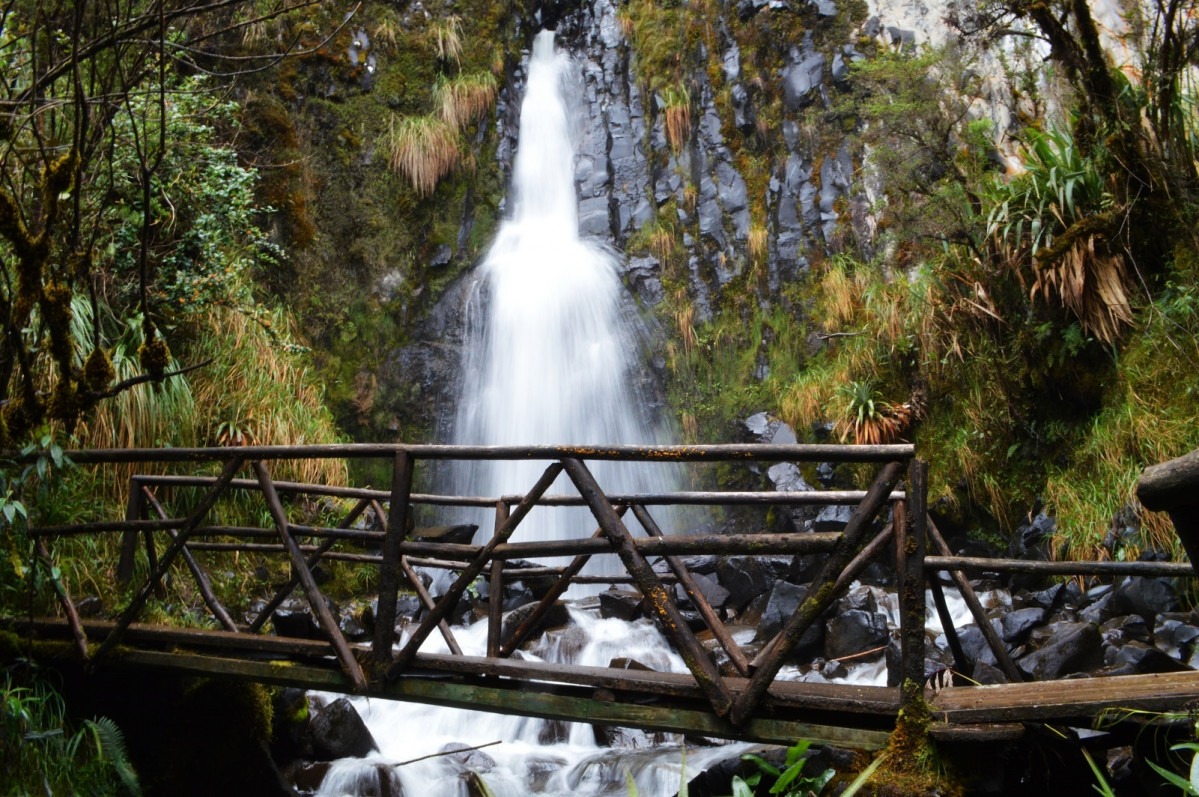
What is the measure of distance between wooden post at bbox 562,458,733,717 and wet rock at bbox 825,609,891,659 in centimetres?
327

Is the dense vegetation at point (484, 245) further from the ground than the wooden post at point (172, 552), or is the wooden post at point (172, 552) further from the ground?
the dense vegetation at point (484, 245)

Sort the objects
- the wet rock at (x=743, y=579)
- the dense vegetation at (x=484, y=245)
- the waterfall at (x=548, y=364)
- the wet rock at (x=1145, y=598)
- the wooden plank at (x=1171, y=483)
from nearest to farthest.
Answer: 1. the wooden plank at (x=1171, y=483)
2. the dense vegetation at (x=484, y=245)
3. the wet rock at (x=1145, y=598)
4. the wet rock at (x=743, y=579)
5. the waterfall at (x=548, y=364)

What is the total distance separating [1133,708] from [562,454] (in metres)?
2.12

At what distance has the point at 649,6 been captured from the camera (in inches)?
514

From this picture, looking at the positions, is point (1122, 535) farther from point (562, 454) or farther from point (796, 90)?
point (796, 90)

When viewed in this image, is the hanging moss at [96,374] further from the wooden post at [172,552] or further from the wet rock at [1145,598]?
the wet rock at [1145,598]

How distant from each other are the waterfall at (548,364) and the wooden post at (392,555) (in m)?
5.97

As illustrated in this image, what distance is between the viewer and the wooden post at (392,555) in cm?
340

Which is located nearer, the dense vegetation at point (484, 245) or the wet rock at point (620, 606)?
the dense vegetation at point (484, 245)

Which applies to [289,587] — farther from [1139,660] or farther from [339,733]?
[1139,660]

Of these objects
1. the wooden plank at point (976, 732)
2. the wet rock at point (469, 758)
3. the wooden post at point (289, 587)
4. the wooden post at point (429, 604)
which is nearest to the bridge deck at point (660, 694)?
the wooden plank at point (976, 732)

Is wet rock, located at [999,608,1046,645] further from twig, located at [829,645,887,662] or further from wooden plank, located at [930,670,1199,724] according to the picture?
wooden plank, located at [930,670,1199,724]

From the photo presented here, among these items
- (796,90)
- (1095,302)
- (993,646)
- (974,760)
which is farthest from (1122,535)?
(796,90)

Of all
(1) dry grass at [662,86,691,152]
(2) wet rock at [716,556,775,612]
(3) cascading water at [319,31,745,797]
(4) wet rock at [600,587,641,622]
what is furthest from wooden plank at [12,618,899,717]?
(1) dry grass at [662,86,691,152]
